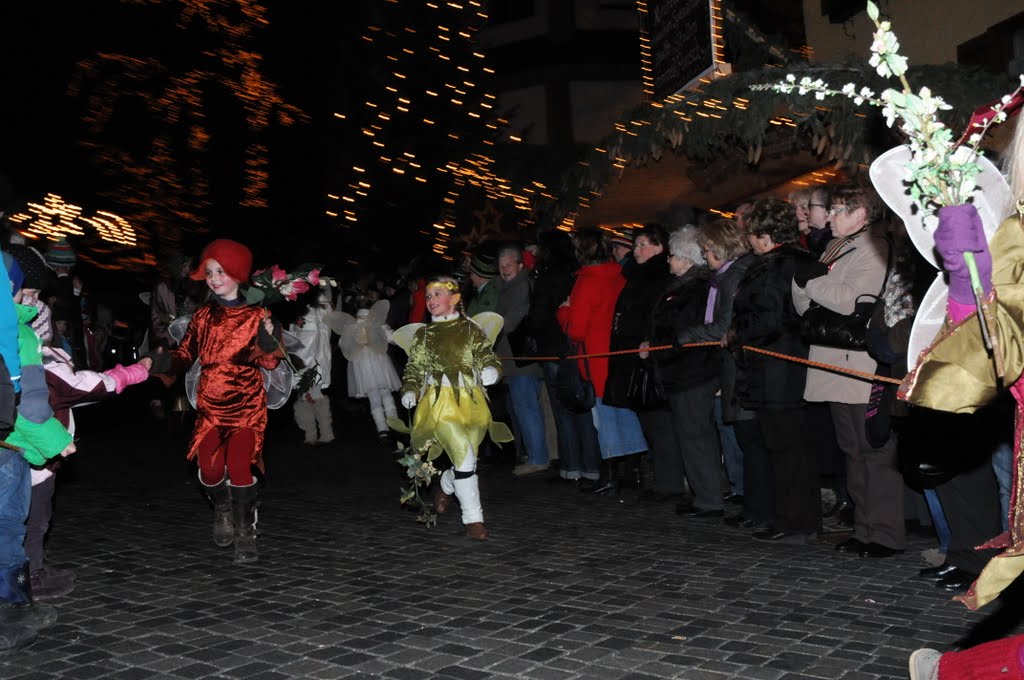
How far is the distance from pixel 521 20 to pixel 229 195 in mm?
16062

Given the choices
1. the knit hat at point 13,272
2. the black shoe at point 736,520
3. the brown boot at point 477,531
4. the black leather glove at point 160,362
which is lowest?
the black shoe at point 736,520

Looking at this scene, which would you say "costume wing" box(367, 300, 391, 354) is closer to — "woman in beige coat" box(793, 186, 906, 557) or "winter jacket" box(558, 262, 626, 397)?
"winter jacket" box(558, 262, 626, 397)

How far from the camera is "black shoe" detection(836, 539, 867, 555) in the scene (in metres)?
6.63

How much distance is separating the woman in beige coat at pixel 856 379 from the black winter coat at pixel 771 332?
25cm

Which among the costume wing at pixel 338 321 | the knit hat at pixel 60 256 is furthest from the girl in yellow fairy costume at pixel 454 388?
the knit hat at pixel 60 256

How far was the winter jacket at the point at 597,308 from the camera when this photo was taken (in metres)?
9.38

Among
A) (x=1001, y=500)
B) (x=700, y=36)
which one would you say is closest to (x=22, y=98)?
(x=700, y=36)

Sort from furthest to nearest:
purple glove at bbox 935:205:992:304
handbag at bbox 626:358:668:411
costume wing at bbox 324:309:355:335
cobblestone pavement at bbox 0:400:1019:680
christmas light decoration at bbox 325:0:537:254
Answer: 1. christmas light decoration at bbox 325:0:537:254
2. costume wing at bbox 324:309:355:335
3. handbag at bbox 626:358:668:411
4. cobblestone pavement at bbox 0:400:1019:680
5. purple glove at bbox 935:205:992:304

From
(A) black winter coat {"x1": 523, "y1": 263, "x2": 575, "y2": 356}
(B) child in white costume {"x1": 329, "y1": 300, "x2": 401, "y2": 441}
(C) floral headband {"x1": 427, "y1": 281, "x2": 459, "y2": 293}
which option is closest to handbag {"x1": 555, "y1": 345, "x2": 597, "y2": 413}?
(A) black winter coat {"x1": 523, "y1": 263, "x2": 575, "y2": 356}

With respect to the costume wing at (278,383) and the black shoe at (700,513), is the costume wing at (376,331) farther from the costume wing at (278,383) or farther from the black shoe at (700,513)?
the black shoe at (700,513)

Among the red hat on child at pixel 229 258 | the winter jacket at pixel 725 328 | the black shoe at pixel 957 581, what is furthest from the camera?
the winter jacket at pixel 725 328

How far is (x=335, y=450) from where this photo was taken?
42.5 feet

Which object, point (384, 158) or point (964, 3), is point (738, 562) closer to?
point (964, 3)

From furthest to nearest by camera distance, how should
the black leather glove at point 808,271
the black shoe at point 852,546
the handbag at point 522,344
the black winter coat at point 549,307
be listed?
the handbag at point 522,344
the black winter coat at point 549,307
the black leather glove at point 808,271
the black shoe at point 852,546
